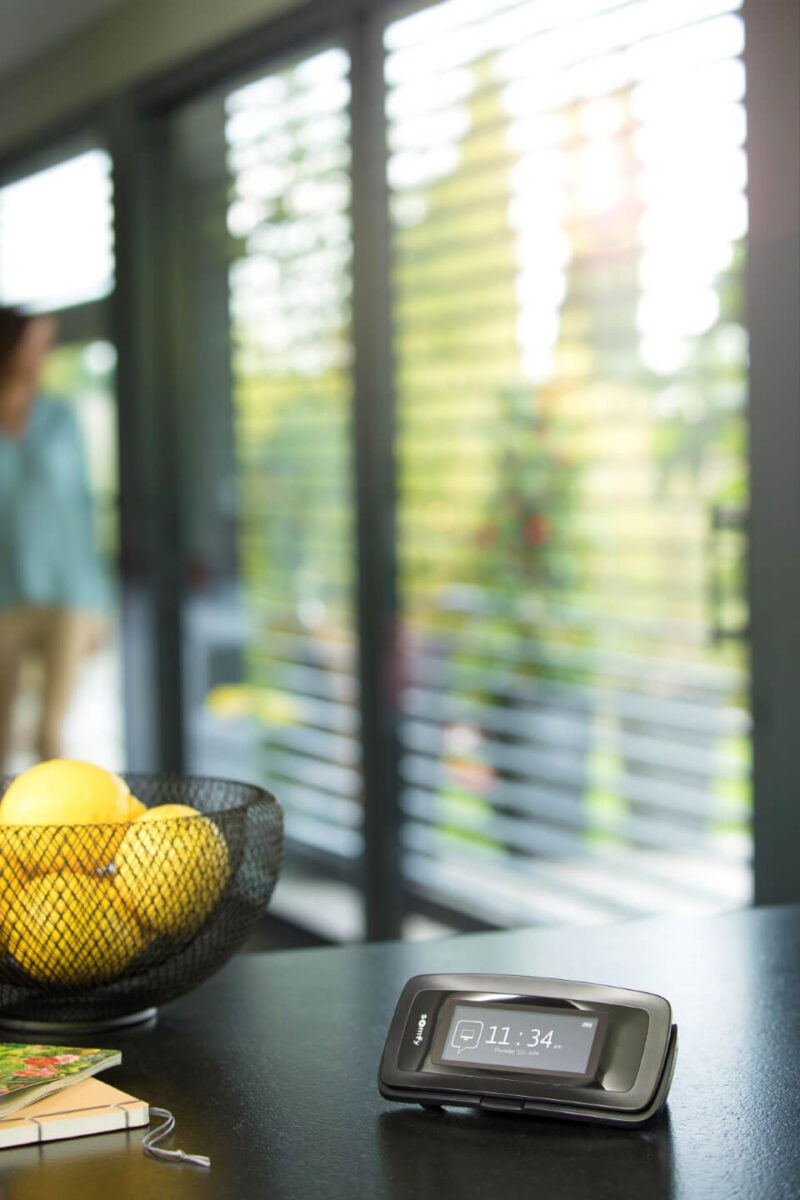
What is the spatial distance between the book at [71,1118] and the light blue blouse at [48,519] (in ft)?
9.33

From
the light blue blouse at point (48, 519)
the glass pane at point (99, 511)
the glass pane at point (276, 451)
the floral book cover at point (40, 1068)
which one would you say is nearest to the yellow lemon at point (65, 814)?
the floral book cover at point (40, 1068)

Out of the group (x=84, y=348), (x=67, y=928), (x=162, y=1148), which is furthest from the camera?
(x=84, y=348)

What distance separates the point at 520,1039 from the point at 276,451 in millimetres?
2326

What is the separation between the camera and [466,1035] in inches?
34.0

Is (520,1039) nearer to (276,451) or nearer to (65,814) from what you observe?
(65,814)

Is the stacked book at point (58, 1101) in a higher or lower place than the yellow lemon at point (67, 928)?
lower

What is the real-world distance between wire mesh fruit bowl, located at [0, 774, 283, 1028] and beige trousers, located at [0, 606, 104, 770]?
9.19 ft

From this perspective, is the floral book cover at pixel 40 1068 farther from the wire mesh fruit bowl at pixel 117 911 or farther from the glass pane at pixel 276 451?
the glass pane at pixel 276 451

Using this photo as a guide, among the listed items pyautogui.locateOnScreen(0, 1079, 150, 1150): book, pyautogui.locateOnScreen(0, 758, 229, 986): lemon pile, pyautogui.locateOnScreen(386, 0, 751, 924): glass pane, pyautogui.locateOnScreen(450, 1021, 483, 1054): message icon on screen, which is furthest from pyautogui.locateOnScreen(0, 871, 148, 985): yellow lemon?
pyautogui.locateOnScreen(386, 0, 751, 924): glass pane

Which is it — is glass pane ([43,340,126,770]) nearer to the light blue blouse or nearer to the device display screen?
the light blue blouse

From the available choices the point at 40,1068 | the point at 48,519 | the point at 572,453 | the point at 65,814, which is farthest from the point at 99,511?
the point at 40,1068

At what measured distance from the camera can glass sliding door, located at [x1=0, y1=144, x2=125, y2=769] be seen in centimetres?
355

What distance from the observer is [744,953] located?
1.13 metres

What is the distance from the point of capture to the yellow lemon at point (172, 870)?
94cm
